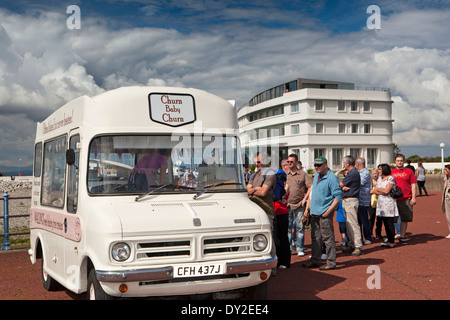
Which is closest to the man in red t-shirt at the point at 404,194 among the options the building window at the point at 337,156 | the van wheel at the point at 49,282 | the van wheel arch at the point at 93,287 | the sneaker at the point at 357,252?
the sneaker at the point at 357,252

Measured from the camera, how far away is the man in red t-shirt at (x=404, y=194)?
11648mm

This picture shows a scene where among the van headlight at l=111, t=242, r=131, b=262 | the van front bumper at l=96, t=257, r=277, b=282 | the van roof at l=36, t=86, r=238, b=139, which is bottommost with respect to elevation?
the van front bumper at l=96, t=257, r=277, b=282

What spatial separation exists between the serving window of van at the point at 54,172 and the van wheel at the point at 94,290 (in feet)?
5.20

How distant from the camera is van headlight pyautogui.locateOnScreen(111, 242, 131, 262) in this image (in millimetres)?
5180

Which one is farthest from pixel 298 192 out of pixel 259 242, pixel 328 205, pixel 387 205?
pixel 259 242

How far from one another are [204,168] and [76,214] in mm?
1693

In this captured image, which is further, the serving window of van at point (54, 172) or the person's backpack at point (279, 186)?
the person's backpack at point (279, 186)

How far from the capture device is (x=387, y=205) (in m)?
11.2

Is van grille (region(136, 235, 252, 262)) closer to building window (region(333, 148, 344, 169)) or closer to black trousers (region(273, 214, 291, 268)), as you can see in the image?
black trousers (region(273, 214, 291, 268))

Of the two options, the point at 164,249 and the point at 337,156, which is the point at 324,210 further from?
the point at 337,156

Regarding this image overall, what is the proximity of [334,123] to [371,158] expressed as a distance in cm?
731

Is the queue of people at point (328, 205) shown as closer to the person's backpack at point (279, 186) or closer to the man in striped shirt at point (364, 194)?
the man in striped shirt at point (364, 194)

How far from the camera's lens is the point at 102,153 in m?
6.07

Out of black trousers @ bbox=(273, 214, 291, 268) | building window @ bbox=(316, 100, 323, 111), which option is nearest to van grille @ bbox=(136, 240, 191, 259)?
black trousers @ bbox=(273, 214, 291, 268)
